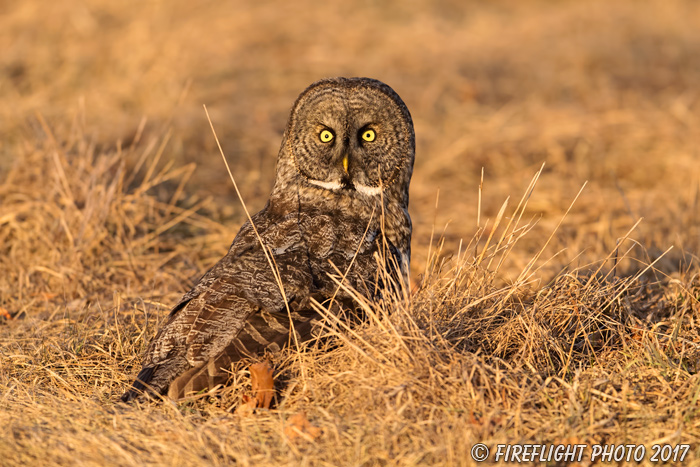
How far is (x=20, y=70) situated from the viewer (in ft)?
29.1

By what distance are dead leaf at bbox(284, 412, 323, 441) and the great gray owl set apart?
41 cm

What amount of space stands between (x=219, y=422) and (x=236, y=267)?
744 mm

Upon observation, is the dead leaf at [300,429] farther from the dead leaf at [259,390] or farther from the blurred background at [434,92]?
the blurred background at [434,92]

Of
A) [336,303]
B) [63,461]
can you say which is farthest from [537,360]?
[63,461]

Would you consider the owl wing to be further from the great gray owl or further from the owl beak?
the owl beak

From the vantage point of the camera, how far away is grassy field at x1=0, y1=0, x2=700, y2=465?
304 cm

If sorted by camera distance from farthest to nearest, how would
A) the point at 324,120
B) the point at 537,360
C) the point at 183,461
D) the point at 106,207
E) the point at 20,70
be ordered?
the point at 20,70 < the point at 106,207 < the point at 324,120 < the point at 537,360 < the point at 183,461

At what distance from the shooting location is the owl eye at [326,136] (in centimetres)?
395

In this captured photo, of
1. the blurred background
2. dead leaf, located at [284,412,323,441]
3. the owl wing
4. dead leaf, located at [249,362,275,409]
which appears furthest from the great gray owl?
the blurred background

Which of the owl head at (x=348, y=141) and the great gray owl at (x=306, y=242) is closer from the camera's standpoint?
the great gray owl at (x=306, y=242)

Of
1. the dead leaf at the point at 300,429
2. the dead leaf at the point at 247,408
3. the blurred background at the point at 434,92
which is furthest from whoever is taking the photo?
the blurred background at the point at 434,92

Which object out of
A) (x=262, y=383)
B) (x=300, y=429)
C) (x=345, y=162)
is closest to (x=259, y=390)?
(x=262, y=383)

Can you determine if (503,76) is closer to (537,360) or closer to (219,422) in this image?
(537,360)

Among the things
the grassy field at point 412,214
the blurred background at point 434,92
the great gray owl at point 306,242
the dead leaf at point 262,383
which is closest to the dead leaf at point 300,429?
the grassy field at point 412,214
